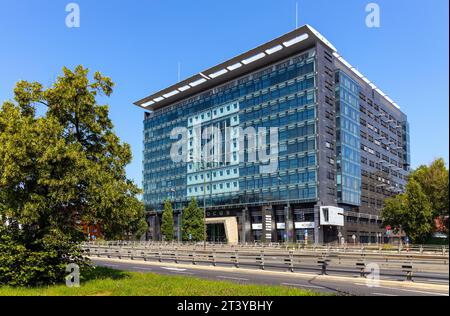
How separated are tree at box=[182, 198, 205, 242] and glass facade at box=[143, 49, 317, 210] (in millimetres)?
5844

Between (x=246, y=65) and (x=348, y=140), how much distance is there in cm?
2771

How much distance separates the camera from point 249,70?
323 feet

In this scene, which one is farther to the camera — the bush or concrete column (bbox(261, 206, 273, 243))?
concrete column (bbox(261, 206, 273, 243))

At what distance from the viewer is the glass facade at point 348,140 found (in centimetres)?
9062

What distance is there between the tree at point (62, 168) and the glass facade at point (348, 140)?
2964 inches

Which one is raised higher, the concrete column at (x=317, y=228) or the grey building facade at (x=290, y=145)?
the grey building facade at (x=290, y=145)

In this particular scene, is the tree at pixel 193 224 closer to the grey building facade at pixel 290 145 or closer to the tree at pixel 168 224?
the grey building facade at pixel 290 145

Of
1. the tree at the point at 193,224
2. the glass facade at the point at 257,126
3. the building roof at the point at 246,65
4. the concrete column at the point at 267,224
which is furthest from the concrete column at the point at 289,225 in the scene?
the building roof at the point at 246,65

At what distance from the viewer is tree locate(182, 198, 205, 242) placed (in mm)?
94125

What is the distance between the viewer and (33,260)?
17.2m

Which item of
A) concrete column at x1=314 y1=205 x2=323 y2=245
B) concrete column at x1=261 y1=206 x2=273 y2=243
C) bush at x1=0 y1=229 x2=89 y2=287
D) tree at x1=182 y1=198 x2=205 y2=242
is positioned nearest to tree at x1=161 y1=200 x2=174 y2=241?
tree at x1=182 y1=198 x2=205 y2=242

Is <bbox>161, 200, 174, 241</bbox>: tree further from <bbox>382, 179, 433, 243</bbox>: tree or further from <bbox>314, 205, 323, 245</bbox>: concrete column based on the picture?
<bbox>382, 179, 433, 243</bbox>: tree
